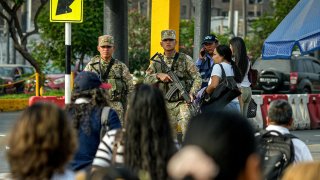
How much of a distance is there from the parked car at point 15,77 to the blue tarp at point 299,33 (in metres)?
20.7

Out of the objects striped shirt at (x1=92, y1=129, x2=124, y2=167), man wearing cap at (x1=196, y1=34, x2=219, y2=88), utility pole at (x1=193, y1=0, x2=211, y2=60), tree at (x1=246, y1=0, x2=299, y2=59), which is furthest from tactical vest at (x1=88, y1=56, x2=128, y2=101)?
tree at (x1=246, y1=0, x2=299, y2=59)

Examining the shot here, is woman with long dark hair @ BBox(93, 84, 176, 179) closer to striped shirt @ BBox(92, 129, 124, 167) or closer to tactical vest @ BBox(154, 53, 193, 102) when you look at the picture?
striped shirt @ BBox(92, 129, 124, 167)

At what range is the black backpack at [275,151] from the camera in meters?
6.61

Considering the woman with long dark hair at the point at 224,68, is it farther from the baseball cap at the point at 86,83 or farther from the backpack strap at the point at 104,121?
the backpack strap at the point at 104,121

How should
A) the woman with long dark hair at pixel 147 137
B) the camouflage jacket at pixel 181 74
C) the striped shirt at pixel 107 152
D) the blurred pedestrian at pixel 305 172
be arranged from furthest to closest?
the camouflage jacket at pixel 181 74 → the striped shirt at pixel 107 152 → the woman with long dark hair at pixel 147 137 → the blurred pedestrian at pixel 305 172

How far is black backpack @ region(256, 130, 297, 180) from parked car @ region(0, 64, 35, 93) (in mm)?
26714

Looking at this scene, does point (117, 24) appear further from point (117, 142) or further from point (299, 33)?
point (117, 142)

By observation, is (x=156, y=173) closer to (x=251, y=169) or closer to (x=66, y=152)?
(x=66, y=152)

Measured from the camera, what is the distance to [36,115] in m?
3.98

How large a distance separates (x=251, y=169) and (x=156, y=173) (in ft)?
7.15

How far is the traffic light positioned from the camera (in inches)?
469

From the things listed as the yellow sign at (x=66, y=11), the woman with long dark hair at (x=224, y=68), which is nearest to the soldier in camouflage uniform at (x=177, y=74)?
the woman with long dark hair at (x=224, y=68)

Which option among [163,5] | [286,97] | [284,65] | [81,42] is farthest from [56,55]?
[163,5]

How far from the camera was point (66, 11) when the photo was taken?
11.9 m
